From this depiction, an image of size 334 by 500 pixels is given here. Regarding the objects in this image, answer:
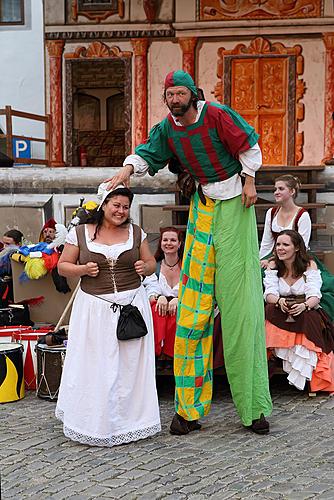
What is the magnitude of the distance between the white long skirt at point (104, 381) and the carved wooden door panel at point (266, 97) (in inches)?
303

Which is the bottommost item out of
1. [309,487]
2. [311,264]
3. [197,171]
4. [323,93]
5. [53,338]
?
[309,487]

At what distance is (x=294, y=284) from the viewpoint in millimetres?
5988

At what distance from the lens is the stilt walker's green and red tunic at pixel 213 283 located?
480cm

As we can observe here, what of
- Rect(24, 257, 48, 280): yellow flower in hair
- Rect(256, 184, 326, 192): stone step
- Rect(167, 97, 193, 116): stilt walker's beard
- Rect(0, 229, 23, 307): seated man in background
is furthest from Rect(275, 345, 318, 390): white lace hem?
Rect(256, 184, 326, 192): stone step

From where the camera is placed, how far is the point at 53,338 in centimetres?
599

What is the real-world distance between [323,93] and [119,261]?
783 cm

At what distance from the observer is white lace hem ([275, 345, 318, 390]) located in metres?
→ 5.82

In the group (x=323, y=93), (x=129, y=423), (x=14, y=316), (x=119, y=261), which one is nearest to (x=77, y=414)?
(x=129, y=423)

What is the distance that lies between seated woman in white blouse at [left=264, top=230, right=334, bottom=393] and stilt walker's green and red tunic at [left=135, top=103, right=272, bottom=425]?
0.93 m

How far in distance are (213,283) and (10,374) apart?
1763mm

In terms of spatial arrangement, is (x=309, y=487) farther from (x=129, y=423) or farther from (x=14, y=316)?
(x=14, y=316)

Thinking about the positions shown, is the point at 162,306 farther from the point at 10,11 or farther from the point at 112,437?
the point at 10,11

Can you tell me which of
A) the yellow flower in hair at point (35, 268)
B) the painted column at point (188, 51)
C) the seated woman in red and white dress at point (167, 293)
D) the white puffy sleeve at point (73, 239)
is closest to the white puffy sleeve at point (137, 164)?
the white puffy sleeve at point (73, 239)

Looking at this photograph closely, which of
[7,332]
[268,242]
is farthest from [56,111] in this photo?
[7,332]
